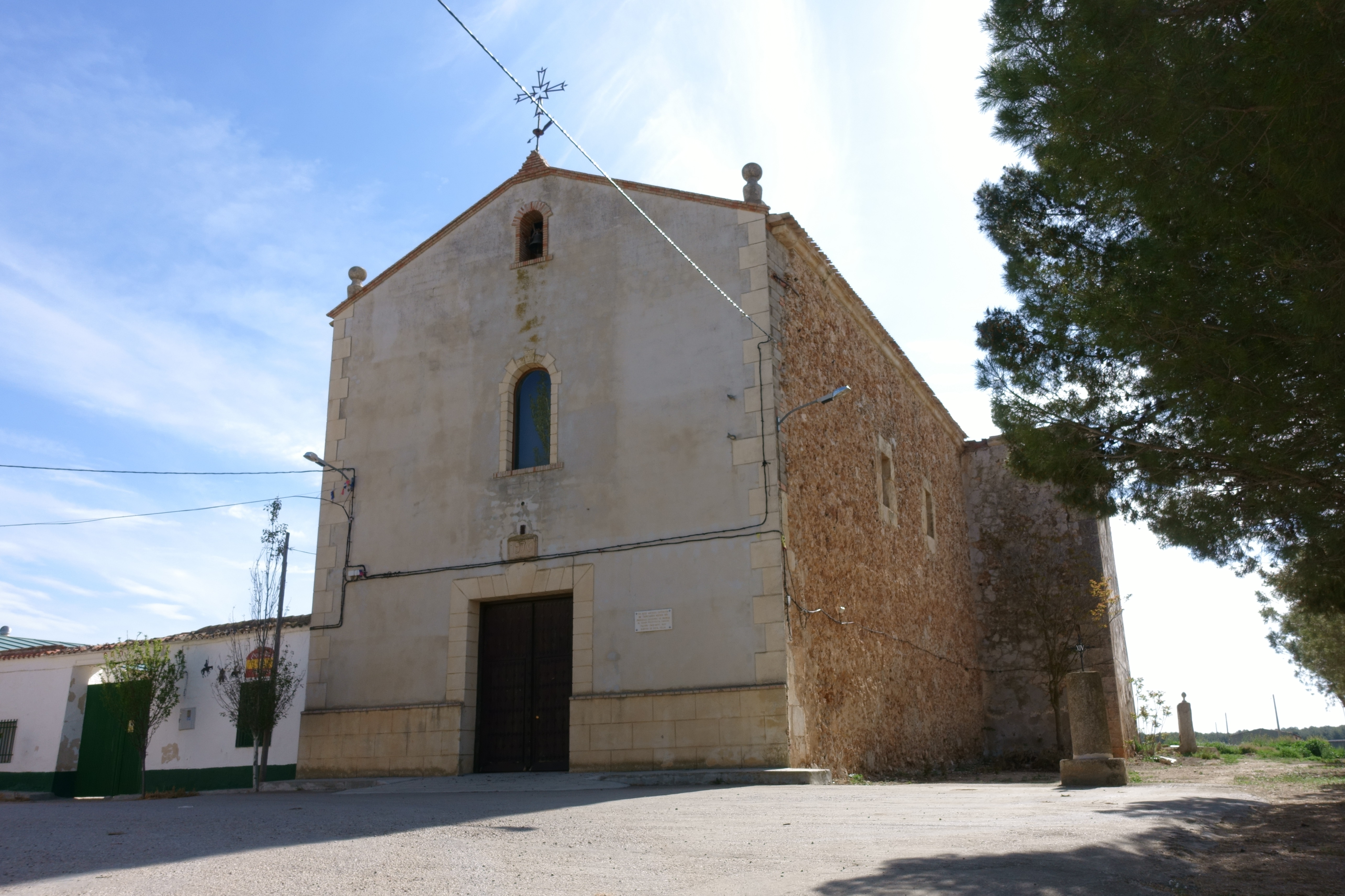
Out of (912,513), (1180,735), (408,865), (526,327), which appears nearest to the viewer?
(408,865)

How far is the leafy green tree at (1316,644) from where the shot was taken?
2125 cm

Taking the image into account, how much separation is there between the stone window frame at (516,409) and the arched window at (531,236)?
1.64 m

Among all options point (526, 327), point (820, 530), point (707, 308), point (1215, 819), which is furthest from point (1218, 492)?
point (526, 327)

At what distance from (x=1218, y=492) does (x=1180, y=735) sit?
52.7ft

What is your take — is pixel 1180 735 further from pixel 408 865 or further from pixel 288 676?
pixel 408 865

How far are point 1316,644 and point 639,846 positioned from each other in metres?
24.2

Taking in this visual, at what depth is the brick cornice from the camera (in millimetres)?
13203

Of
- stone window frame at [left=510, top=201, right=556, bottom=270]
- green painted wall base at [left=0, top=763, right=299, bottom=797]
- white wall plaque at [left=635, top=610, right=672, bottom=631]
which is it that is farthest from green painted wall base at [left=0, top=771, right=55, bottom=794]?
stone window frame at [left=510, top=201, right=556, bottom=270]

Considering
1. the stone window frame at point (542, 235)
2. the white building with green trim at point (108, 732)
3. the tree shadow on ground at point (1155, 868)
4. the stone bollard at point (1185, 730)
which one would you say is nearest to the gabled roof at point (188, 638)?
the white building with green trim at point (108, 732)

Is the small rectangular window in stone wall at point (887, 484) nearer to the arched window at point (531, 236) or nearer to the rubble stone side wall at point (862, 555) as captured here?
the rubble stone side wall at point (862, 555)

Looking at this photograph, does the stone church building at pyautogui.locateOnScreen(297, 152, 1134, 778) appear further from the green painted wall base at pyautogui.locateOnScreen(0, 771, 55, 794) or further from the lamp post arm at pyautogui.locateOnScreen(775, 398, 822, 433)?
the green painted wall base at pyautogui.locateOnScreen(0, 771, 55, 794)

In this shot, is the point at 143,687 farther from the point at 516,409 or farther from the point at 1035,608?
the point at 1035,608

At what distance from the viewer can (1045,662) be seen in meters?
20.2

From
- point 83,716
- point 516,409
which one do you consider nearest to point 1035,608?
point 516,409
